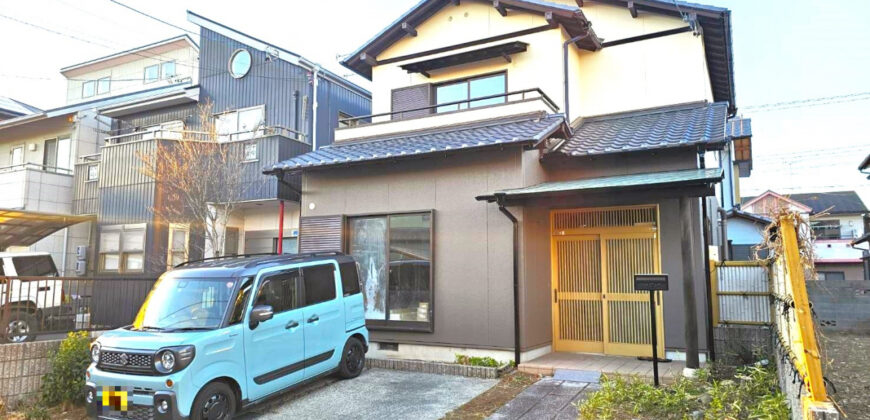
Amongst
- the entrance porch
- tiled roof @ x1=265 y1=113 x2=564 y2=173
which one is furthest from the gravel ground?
tiled roof @ x1=265 y1=113 x2=564 y2=173

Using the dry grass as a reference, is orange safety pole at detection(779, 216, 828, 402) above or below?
above

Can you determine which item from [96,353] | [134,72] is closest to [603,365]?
[96,353]

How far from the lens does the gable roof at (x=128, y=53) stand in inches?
765

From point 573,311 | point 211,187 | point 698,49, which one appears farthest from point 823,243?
point 211,187

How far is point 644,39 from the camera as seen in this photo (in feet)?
38.1

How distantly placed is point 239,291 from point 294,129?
30.2 ft

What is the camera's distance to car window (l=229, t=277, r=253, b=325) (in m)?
6.42

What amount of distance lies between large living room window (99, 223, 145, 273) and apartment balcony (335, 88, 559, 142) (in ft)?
23.2

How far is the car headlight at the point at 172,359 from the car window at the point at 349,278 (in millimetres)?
2829

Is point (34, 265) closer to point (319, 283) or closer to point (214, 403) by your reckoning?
point (319, 283)

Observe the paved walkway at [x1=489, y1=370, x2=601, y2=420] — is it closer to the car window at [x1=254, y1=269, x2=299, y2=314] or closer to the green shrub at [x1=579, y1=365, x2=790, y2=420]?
the green shrub at [x1=579, y1=365, x2=790, y2=420]

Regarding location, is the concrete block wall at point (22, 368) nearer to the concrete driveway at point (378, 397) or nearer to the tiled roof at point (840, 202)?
the concrete driveway at point (378, 397)

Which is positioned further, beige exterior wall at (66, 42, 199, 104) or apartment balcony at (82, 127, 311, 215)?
beige exterior wall at (66, 42, 199, 104)

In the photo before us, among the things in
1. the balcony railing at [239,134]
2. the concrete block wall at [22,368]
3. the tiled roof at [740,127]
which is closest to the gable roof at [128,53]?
the balcony railing at [239,134]
